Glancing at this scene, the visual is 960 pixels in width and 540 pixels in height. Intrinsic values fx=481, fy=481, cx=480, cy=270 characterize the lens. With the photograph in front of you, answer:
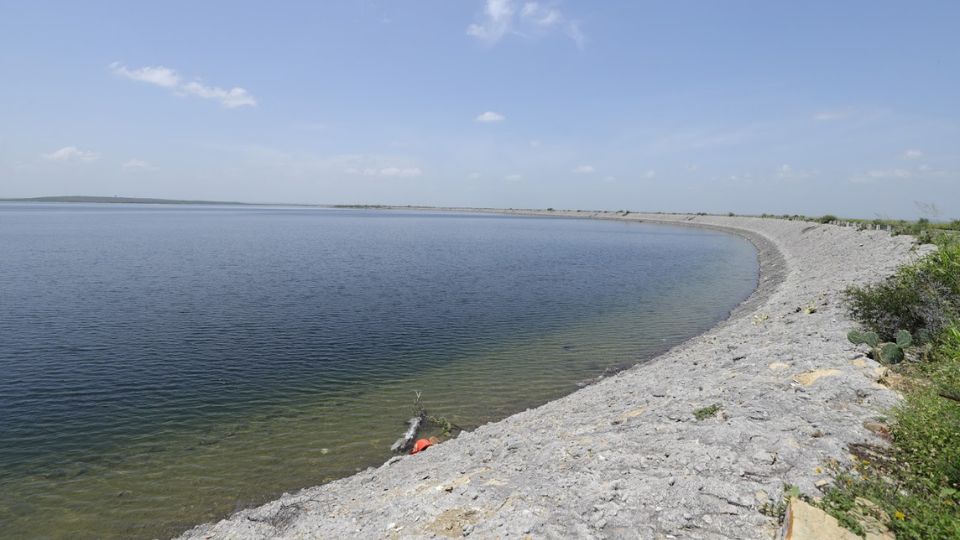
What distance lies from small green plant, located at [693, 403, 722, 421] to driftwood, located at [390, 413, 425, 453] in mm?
8303

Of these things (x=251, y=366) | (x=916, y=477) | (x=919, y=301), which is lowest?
(x=251, y=366)

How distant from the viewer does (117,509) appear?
11.9 meters

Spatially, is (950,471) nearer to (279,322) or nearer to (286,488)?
(286,488)

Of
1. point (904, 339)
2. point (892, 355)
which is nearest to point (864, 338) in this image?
point (904, 339)

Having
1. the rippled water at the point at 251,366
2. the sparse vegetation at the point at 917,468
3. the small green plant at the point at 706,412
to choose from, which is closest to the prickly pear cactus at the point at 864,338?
the sparse vegetation at the point at 917,468

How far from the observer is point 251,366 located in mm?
21219

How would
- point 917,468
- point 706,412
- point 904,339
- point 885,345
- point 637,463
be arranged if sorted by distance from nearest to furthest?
1. point 917,468
2. point 637,463
3. point 706,412
4. point 904,339
5. point 885,345

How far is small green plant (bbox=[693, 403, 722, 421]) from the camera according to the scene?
34.5 feet

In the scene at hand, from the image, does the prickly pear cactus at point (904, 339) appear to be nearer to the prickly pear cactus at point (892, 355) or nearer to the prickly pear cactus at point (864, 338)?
the prickly pear cactus at point (892, 355)

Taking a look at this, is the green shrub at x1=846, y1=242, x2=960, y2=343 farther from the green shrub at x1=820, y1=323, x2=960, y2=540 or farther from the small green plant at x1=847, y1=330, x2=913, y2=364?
the green shrub at x1=820, y1=323, x2=960, y2=540

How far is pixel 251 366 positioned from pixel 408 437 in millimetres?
10179

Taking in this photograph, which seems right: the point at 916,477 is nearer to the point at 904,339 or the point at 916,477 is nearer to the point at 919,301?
the point at 904,339

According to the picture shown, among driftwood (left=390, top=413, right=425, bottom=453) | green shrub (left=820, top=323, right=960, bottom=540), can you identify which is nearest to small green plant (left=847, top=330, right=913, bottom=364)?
green shrub (left=820, top=323, right=960, bottom=540)

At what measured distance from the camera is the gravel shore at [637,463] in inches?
290
